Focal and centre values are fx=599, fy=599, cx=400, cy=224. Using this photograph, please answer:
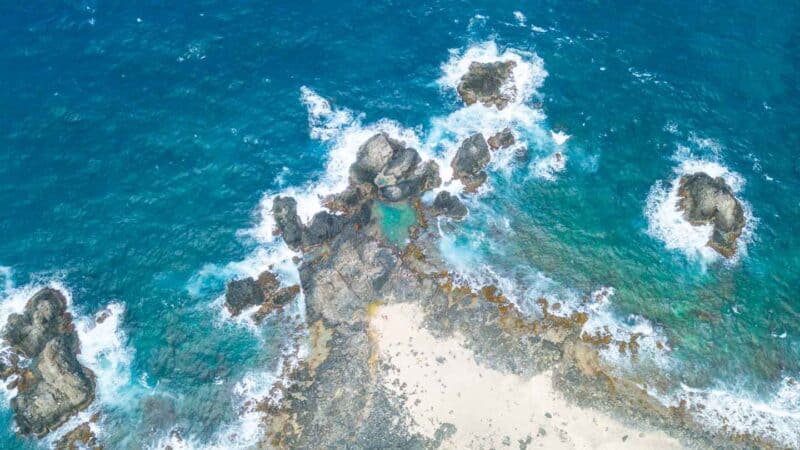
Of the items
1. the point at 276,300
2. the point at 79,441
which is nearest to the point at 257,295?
the point at 276,300

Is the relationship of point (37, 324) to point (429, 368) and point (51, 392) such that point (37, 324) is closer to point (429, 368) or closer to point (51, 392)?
point (51, 392)

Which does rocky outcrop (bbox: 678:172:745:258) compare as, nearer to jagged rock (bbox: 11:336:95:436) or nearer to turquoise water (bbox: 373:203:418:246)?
turquoise water (bbox: 373:203:418:246)

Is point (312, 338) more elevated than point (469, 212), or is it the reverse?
point (469, 212)

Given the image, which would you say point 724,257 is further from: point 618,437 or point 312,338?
point 312,338

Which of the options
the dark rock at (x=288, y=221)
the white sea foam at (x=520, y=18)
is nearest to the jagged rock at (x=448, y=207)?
the dark rock at (x=288, y=221)

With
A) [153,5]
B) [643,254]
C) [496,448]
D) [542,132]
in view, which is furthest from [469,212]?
[153,5]

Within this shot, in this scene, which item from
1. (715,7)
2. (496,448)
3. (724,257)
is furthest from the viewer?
(715,7)

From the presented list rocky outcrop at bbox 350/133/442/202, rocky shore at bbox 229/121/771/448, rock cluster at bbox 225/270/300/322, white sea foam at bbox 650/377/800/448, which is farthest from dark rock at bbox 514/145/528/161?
rock cluster at bbox 225/270/300/322
